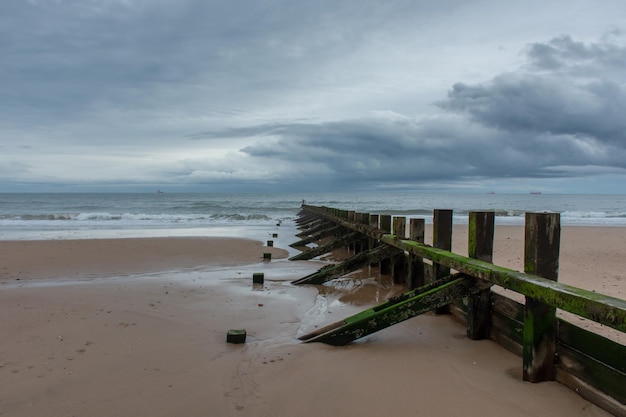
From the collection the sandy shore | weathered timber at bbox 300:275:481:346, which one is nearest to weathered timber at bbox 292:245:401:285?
the sandy shore

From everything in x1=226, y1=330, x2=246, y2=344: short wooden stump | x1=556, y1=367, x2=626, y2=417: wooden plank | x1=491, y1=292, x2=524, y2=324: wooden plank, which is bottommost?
x1=226, y1=330, x2=246, y2=344: short wooden stump

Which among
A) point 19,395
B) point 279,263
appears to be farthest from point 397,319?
point 279,263

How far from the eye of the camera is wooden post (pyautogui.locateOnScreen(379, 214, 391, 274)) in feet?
25.0

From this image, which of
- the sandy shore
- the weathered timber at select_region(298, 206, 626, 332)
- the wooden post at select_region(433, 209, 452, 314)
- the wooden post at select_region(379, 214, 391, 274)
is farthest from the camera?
the wooden post at select_region(379, 214, 391, 274)

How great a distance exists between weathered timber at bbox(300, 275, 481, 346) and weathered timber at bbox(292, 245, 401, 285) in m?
2.66

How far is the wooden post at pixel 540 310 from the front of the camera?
10.4 feet

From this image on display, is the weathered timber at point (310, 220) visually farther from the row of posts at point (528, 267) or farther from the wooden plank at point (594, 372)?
the wooden plank at point (594, 372)

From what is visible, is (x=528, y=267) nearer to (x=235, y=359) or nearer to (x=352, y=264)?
(x=235, y=359)

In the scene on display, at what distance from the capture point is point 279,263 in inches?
418

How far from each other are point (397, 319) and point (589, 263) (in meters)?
7.89

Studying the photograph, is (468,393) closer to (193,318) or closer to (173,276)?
(193,318)

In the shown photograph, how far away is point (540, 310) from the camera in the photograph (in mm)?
3168

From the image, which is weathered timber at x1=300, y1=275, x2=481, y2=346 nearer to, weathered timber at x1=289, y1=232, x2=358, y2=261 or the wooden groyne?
the wooden groyne

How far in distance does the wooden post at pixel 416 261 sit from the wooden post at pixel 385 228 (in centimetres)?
120
